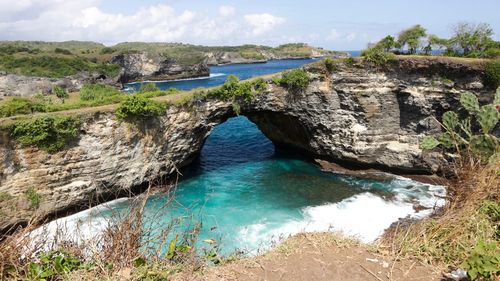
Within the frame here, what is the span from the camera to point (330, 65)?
23.3 metres

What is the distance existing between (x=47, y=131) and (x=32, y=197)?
11.6 feet

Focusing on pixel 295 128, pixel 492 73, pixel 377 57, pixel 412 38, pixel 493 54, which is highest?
pixel 412 38

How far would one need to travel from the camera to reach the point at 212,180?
78.2ft

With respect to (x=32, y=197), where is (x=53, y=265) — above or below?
above

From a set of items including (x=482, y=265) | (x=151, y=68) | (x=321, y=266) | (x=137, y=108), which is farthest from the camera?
(x=151, y=68)

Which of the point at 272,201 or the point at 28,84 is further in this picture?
the point at 28,84

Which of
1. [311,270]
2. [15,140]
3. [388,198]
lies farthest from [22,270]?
[388,198]

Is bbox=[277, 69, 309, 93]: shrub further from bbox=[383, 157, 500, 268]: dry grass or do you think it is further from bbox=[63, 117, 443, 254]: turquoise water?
bbox=[383, 157, 500, 268]: dry grass

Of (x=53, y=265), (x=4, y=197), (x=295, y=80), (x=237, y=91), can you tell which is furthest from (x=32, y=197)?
(x=295, y=80)

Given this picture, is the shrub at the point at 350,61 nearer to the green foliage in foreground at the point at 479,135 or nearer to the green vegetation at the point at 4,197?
the green foliage in foreground at the point at 479,135

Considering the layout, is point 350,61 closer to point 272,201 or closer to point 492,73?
point 492,73

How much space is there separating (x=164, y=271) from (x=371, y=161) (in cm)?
2089

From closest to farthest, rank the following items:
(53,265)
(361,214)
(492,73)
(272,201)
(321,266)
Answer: (53,265) < (321,266) < (361,214) < (492,73) < (272,201)

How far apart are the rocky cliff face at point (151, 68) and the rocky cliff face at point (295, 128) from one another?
6728 centimetres
